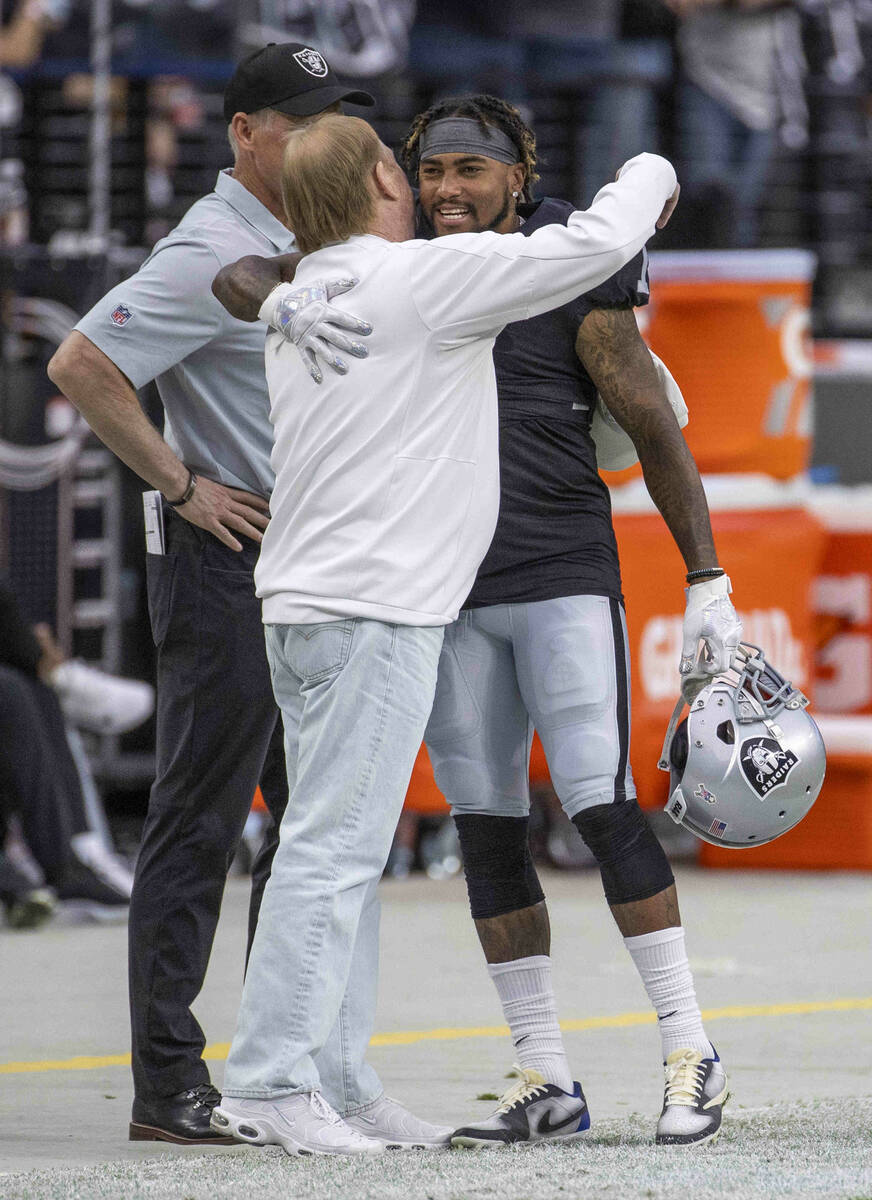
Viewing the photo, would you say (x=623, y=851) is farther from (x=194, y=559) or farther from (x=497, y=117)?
(x=497, y=117)

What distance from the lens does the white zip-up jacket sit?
3.73 metres

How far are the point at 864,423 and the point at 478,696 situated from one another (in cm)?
770

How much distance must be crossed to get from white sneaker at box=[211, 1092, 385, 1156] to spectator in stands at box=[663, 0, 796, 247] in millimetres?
7915

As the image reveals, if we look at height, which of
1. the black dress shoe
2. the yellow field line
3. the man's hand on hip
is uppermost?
the man's hand on hip

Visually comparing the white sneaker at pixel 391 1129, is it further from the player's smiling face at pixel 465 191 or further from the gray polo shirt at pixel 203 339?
the player's smiling face at pixel 465 191

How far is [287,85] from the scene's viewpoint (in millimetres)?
4352

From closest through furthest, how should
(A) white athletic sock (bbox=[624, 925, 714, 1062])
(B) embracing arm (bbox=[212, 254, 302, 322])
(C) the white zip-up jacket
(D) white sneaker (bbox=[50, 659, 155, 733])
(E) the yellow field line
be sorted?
(C) the white zip-up jacket
(B) embracing arm (bbox=[212, 254, 302, 322])
(A) white athletic sock (bbox=[624, 925, 714, 1062])
(E) the yellow field line
(D) white sneaker (bbox=[50, 659, 155, 733])

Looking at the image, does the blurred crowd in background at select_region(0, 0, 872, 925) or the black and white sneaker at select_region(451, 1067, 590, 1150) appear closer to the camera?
the black and white sneaker at select_region(451, 1067, 590, 1150)

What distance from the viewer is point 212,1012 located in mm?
5941

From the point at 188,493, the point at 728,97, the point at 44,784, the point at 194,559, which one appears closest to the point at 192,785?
the point at 194,559

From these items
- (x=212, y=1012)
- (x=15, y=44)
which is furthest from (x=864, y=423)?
(x=212, y=1012)

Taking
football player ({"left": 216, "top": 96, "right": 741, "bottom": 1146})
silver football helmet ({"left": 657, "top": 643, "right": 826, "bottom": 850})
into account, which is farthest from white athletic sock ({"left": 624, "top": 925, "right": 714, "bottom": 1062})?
silver football helmet ({"left": 657, "top": 643, "right": 826, "bottom": 850})

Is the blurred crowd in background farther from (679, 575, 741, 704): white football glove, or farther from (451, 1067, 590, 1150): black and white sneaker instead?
(679, 575, 741, 704): white football glove

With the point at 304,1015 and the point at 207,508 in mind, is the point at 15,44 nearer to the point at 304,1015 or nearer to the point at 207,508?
the point at 207,508
